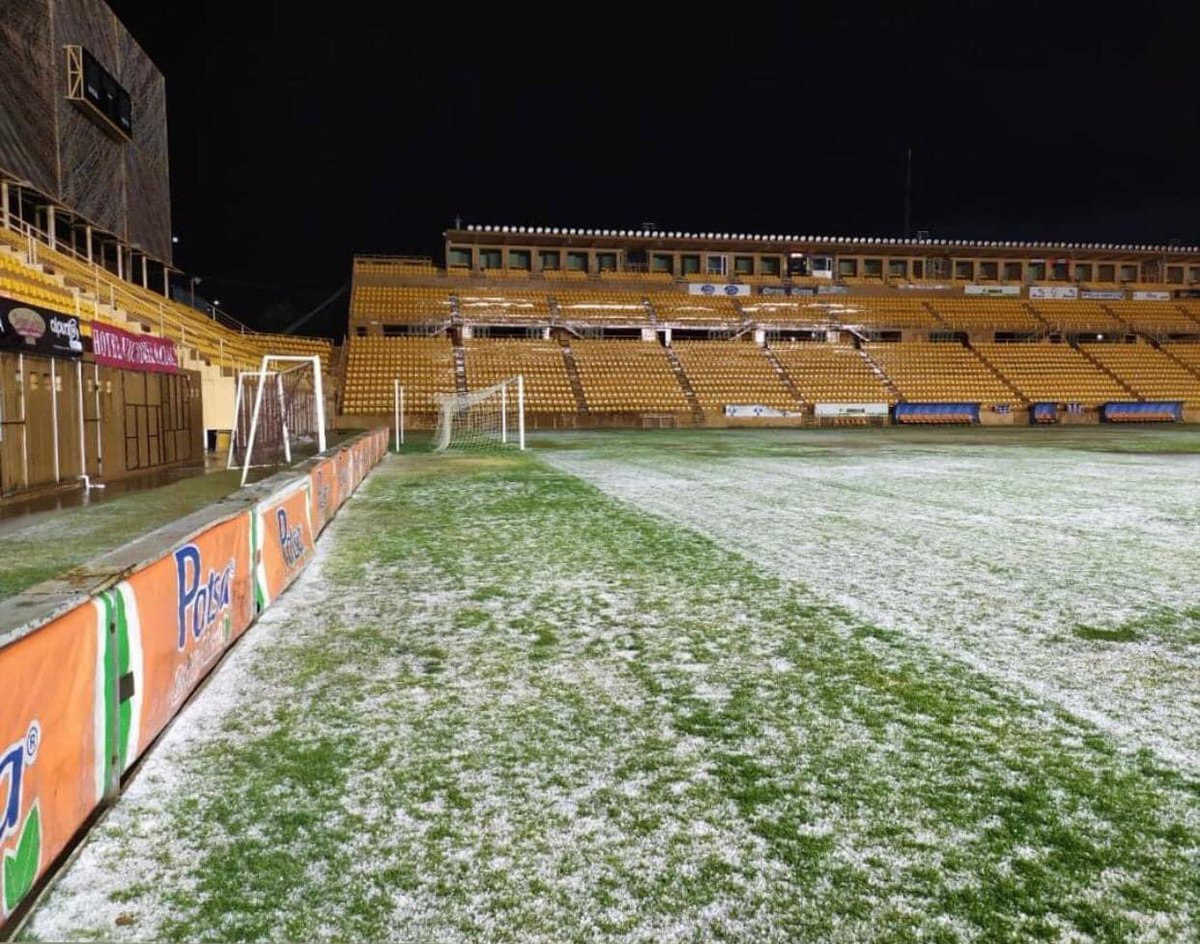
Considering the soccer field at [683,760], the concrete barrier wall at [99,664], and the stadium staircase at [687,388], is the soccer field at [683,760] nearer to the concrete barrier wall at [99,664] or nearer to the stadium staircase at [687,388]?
the concrete barrier wall at [99,664]

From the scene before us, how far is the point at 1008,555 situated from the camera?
293 inches

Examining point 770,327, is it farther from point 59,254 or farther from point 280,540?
point 280,540

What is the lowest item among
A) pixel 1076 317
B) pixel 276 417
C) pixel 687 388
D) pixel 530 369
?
pixel 276 417

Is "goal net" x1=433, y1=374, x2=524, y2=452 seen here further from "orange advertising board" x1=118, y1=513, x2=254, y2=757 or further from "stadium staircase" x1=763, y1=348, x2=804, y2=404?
"orange advertising board" x1=118, y1=513, x2=254, y2=757

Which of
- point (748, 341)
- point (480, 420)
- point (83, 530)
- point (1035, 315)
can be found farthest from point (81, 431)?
point (1035, 315)

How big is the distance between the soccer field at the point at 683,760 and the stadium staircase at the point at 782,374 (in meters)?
36.3

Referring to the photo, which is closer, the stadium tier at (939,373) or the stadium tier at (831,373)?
the stadium tier at (831,373)

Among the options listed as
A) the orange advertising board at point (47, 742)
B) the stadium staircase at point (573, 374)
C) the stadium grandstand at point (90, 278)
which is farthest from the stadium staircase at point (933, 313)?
the orange advertising board at point (47, 742)

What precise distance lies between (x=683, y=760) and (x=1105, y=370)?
53.7 m

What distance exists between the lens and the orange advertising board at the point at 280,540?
5.49m

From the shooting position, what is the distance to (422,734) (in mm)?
3604

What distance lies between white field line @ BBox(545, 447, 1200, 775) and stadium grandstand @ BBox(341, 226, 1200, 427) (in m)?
26.2

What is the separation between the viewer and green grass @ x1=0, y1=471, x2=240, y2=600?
7.02 meters

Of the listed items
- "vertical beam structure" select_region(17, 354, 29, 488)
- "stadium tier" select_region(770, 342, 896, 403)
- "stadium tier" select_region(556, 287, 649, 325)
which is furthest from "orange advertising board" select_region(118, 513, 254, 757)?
"stadium tier" select_region(556, 287, 649, 325)
